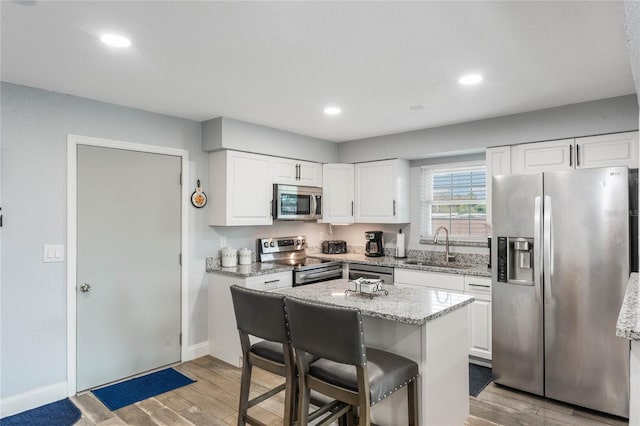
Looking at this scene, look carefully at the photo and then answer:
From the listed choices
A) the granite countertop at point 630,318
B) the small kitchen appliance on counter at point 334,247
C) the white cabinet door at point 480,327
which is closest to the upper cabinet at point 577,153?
the white cabinet door at point 480,327

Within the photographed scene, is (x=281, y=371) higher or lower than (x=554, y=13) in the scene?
lower

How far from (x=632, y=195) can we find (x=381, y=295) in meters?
2.01

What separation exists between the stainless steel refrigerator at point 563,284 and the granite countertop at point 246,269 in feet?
6.63

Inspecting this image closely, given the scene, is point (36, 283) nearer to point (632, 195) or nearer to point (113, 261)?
point (113, 261)

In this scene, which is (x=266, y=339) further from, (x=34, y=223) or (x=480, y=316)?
(x=480, y=316)

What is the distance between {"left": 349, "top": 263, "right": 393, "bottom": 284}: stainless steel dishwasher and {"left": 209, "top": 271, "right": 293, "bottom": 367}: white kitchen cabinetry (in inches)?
32.8

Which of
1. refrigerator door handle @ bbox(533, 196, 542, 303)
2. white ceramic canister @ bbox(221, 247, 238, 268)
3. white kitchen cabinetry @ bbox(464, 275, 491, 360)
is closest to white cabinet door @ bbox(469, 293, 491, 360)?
white kitchen cabinetry @ bbox(464, 275, 491, 360)

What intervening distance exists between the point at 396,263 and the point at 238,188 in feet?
6.17

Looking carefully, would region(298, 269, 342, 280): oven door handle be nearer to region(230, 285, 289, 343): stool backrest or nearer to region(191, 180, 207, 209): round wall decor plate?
region(191, 180, 207, 209): round wall decor plate

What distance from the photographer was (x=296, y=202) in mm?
4578

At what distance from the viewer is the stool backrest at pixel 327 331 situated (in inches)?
68.8

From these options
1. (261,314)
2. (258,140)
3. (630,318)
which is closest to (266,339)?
A: (261,314)

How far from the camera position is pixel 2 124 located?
2.79 m

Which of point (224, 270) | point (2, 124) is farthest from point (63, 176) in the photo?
point (224, 270)
